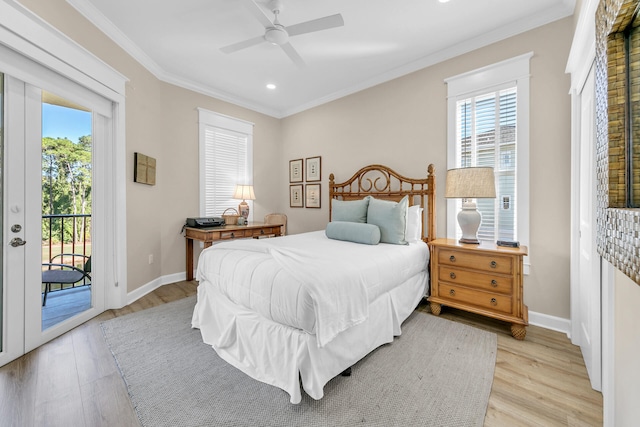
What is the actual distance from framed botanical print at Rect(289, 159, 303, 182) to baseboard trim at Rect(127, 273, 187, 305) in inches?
93.7

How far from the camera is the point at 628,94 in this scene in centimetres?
72

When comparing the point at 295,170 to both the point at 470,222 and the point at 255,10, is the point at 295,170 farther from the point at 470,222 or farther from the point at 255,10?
the point at 470,222

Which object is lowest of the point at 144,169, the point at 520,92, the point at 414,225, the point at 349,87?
the point at 414,225

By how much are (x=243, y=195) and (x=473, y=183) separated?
3.19 m

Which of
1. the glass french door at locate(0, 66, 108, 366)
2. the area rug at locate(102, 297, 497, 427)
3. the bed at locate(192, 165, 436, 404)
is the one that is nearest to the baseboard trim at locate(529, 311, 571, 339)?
the area rug at locate(102, 297, 497, 427)

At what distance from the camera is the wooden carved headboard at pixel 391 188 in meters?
3.04

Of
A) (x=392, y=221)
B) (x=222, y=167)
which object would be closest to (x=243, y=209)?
(x=222, y=167)

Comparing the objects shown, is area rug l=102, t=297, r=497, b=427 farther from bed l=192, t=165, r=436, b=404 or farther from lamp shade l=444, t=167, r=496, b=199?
lamp shade l=444, t=167, r=496, b=199

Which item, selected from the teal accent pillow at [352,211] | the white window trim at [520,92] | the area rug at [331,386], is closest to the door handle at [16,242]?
the area rug at [331,386]

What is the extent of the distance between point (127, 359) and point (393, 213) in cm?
258

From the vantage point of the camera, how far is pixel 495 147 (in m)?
2.68

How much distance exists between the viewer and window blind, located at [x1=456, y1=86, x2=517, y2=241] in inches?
102

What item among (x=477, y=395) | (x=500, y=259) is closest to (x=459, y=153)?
(x=500, y=259)

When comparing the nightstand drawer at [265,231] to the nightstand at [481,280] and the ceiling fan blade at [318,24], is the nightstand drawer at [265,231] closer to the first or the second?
the nightstand at [481,280]
